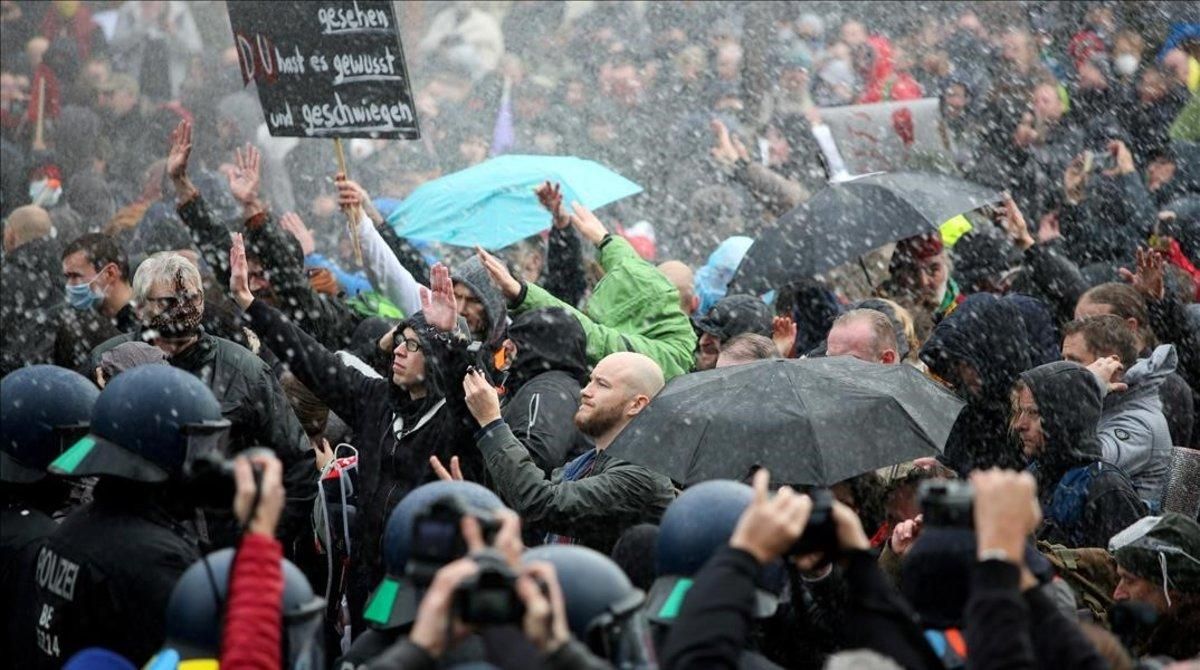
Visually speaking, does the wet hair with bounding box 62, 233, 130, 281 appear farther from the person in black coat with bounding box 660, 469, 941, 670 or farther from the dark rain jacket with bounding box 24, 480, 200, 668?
the person in black coat with bounding box 660, 469, 941, 670

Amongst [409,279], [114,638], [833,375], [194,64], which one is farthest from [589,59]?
[114,638]

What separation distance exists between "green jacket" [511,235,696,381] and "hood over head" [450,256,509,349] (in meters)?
0.63

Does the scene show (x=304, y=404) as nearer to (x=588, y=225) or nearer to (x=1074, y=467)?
(x=588, y=225)

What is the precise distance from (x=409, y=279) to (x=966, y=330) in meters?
2.62

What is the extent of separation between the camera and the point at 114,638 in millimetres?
4422

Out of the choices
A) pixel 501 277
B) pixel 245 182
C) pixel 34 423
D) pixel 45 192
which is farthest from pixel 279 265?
pixel 45 192

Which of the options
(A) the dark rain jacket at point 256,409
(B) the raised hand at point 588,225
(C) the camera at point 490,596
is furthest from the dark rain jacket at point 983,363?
(C) the camera at point 490,596

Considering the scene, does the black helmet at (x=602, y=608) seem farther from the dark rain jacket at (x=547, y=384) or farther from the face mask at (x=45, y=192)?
the face mask at (x=45, y=192)

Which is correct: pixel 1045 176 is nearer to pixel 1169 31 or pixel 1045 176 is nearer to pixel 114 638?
pixel 1169 31

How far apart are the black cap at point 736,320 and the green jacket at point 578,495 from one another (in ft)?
6.96

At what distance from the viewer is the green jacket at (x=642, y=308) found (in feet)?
25.6

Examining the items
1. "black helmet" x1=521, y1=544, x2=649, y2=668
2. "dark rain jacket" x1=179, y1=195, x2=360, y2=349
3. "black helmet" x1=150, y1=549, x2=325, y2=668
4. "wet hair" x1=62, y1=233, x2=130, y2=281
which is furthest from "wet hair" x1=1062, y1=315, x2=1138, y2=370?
"wet hair" x1=62, y1=233, x2=130, y2=281

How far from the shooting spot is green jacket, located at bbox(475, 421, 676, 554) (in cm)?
562

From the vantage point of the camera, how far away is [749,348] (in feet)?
23.0
